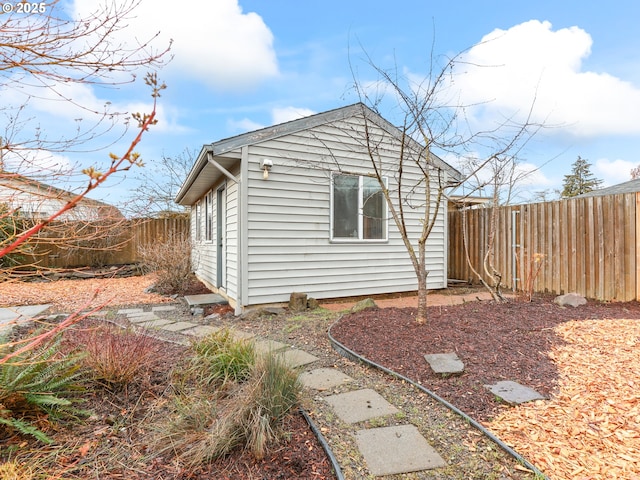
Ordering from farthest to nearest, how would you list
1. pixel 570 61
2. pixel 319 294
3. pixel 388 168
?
pixel 388 168
pixel 319 294
pixel 570 61

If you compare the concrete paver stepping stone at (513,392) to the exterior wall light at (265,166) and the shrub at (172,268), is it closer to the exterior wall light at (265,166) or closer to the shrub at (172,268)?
the exterior wall light at (265,166)

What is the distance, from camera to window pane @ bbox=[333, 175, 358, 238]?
6.52m

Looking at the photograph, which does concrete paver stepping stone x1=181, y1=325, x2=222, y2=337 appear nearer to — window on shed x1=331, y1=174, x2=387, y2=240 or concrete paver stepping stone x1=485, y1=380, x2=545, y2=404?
window on shed x1=331, y1=174, x2=387, y2=240

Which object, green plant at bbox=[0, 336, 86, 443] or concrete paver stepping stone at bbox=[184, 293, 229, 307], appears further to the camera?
concrete paver stepping stone at bbox=[184, 293, 229, 307]

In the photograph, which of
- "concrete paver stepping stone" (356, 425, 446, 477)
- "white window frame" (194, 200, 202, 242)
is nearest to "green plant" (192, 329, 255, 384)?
"concrete paver stepping stone" (356, 425, 446, 477)

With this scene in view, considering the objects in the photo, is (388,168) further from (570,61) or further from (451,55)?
(570,61)

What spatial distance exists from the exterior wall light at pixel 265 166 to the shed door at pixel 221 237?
1331 mm

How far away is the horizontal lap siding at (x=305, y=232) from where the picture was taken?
5.79m

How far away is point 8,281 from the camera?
81.1 inches

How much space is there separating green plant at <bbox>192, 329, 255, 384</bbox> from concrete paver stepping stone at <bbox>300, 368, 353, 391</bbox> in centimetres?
52

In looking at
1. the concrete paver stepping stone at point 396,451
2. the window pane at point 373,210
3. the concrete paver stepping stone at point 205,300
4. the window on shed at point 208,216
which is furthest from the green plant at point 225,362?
the window on shed at point 208,216

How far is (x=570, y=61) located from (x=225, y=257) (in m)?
6.94

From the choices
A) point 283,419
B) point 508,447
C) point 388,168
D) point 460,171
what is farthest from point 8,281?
point 460,171

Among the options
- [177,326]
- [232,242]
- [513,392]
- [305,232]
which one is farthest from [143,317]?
[513,392]
